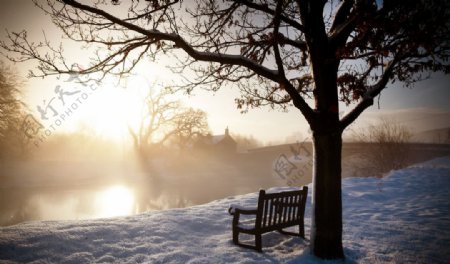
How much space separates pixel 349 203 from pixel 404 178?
5719 mm

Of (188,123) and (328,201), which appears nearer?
(328,201)

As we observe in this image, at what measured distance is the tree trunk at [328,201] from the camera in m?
4.55

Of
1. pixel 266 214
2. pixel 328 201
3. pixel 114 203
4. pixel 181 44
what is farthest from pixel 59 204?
pixel 328 201

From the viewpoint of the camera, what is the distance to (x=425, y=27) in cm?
380

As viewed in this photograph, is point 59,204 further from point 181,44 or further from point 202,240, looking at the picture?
point 181,44

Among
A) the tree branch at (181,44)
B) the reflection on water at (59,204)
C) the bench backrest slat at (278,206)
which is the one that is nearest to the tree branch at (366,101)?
the tree branch at (181,44)

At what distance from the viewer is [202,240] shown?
5664 mm

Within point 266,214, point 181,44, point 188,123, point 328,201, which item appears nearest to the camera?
point 181,44

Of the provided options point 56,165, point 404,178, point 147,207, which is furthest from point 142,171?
point 404,178

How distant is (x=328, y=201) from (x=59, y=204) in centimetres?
1983

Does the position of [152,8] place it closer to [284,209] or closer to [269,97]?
[269,97]

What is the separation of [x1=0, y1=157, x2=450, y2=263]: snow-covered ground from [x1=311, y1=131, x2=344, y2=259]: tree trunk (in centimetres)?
28

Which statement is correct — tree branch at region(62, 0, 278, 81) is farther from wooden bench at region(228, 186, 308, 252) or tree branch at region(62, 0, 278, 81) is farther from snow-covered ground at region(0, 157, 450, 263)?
snow-covered ground at region(0, 157, 450, 263)

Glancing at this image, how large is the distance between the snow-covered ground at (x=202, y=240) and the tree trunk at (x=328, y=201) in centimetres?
28
